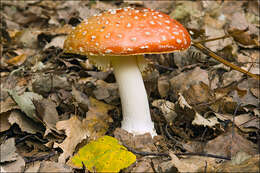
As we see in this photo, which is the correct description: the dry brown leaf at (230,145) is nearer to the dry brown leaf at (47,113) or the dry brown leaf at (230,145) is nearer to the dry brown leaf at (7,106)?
the dry brown leaf at (47,113)

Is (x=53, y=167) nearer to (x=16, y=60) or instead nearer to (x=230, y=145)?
(x=230, y=145)

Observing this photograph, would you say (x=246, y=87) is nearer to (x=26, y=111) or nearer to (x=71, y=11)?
(x=26, y=111)

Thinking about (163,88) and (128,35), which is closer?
(128,35)

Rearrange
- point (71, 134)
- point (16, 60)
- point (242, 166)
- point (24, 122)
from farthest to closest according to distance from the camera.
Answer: point (16, 60) → point (24, 122) → point (71, 134) → point (242, 166)

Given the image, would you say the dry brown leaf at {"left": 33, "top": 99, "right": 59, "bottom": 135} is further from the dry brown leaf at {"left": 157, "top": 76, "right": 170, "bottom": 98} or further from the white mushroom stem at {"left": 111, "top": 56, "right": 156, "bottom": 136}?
the dry brown leaf at {"left": 157, "top": 76, "right": 170, "bottom": 98}

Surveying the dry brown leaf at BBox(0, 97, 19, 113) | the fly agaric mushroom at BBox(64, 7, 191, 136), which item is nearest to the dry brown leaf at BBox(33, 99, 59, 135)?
the dry brown leaf at BBox(0, 97, 19, 113)

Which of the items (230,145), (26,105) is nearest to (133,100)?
(230,145)

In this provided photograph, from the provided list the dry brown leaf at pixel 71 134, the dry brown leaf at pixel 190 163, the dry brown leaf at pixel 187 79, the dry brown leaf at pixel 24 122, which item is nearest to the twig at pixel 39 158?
the dry brown leaf at pixel 71 134
